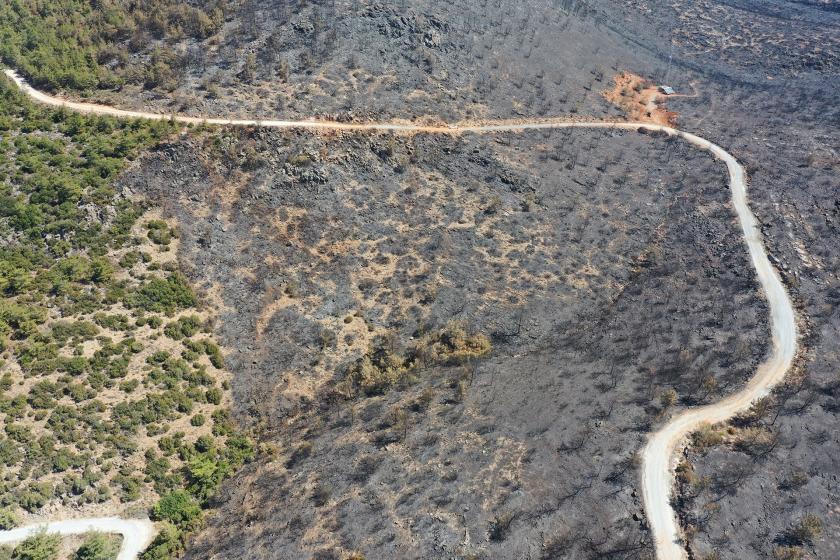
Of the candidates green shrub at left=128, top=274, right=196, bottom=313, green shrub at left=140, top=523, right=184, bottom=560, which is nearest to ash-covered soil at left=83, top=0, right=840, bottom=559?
green shrub at left=140, top=523, right=184, bottom=560

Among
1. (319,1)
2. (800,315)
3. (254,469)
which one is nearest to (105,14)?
(319,1)

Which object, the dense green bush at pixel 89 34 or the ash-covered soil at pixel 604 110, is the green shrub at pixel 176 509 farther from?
the dense green bush at pixel 89 34

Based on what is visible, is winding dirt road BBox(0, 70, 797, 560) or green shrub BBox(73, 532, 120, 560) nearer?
green shrub BBox(73, 532, 120, 560)

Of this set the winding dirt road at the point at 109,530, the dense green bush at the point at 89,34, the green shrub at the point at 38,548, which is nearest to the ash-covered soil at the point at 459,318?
the winding dirt road at the point at 109,530

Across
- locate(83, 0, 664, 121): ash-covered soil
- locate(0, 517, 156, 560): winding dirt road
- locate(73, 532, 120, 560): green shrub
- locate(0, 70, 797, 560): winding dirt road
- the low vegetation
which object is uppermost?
locate(83, 0, 664, 121): ash-covered soil

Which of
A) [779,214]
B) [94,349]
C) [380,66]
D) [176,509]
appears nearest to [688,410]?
[779,214]

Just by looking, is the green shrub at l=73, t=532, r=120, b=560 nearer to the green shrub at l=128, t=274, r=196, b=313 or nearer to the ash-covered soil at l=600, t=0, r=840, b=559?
the green shrub at l=128, t=274, r=196, b=313
